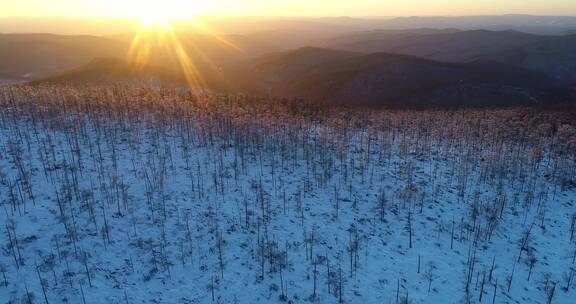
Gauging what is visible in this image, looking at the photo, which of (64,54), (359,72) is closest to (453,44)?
(359,72)

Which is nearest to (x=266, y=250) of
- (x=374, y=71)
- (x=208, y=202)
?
(x=208, y=202)

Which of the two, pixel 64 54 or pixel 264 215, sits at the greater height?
pixel 64 54

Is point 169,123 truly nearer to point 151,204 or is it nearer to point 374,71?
point 151,204

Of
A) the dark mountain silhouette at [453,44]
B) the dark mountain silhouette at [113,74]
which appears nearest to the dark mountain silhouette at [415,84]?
the dark mountain silhouette at [113,74]

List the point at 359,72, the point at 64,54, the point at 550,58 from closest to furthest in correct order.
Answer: the point at 359,72, the point at 550,58, the point at 64,54

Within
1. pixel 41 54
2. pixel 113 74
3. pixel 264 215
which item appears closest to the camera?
pixel 264 215

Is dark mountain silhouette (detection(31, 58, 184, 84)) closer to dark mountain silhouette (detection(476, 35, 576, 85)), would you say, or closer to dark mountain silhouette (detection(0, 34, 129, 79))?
dark mountain silhouette (detection(0, 34, 129, 79))

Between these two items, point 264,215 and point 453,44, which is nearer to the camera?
point 264,215

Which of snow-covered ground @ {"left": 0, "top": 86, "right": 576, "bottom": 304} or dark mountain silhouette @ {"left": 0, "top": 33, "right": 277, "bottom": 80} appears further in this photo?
dark mountain silhouette @ {"left": 0, "top": 33, "right": 277, "bottom": 80}

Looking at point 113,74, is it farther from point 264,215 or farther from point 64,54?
point 64,54

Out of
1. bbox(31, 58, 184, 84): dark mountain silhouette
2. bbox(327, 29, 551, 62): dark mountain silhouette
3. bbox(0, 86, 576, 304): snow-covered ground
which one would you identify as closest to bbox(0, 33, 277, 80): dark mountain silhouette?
bbox(31, 58, 184, 84): dark mountain silhouette
